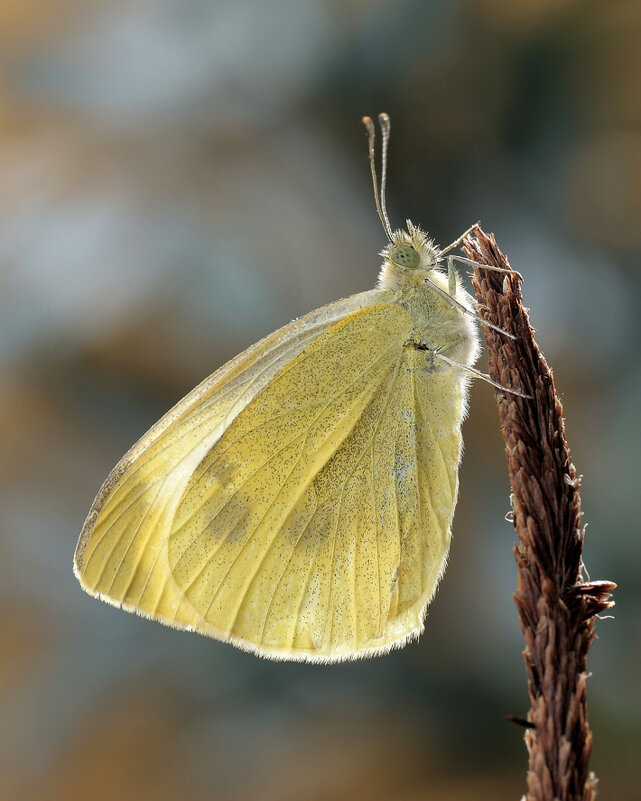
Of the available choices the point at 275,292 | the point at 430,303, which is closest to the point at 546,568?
the point at 430,303

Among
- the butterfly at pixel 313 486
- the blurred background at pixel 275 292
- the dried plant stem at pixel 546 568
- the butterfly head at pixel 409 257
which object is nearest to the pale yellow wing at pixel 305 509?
the butterfly at pixel 313 486

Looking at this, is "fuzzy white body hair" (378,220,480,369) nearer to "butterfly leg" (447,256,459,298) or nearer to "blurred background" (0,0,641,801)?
"butterfly leg" (447,256,459,298)

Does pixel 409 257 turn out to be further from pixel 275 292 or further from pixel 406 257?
pixel 275 292

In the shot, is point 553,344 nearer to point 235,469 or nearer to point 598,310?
point 598,310

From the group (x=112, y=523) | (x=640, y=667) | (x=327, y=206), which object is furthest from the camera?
(x=327, y=206)

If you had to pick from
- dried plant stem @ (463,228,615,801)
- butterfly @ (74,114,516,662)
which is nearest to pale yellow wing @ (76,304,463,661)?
butterfly @ (74,114,516,662)

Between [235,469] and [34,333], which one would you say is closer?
[235,469]

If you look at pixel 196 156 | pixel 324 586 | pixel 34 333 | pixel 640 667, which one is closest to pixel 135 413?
pixel 34 333
